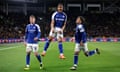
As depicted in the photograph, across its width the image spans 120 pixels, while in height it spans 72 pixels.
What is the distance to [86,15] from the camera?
74.1 metres

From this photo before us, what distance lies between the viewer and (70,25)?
226 feet

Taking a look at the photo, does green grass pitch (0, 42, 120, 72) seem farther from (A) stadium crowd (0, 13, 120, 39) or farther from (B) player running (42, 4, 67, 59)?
(A) stadium crowd (0, 13, 120, 39)

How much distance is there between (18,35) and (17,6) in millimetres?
14237

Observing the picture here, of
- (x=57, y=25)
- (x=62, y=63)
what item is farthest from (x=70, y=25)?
(x=57, y=25)

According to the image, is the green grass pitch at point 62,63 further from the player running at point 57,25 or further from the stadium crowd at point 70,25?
the stadium crowd at point 70,25

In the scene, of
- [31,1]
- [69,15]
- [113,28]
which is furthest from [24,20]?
[113,28]

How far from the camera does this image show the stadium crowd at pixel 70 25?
63.2 m

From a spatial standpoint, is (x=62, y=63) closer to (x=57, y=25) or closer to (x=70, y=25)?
(x=57, y=25)

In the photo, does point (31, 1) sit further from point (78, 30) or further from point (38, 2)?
point (78, 30)

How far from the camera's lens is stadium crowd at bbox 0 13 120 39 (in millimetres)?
63188

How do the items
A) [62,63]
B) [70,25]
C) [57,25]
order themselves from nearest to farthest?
[57,25], [62,63], [70,25]

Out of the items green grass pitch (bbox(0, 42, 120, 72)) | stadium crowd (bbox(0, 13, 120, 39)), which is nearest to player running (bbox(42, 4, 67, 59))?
green grass pitch (bbox(0, 42, 120, 72))

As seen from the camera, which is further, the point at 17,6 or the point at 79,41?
the point at 17,6

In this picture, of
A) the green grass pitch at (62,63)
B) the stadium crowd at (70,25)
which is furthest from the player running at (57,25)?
the stadium crowd at (70,25)
